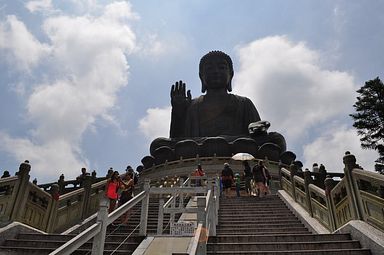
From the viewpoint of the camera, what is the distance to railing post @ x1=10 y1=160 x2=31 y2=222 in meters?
6.71

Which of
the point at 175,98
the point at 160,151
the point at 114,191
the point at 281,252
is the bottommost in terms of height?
the point at 281,252

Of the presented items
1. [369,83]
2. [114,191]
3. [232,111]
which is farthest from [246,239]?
[232,111]

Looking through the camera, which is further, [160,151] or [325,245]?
[160,151]

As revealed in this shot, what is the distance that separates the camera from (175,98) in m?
25.2

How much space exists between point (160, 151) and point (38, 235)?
592 inches

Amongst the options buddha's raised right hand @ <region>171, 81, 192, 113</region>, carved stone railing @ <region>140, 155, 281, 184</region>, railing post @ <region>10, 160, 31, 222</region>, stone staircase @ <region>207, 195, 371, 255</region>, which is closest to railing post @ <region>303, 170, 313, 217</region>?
stone staircase @ <region>207, 195, 371, 255</region>

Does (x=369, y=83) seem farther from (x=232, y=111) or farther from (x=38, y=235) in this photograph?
(x=38, y=235)

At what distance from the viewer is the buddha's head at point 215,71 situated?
87.2 feet

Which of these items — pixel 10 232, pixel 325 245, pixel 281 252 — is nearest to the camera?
pixel 281 252

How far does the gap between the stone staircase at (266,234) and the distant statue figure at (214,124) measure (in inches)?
355

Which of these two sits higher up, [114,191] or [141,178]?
[141,178]

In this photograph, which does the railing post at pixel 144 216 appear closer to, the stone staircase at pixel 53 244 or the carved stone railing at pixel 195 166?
the stone staircase at pixel 53 244

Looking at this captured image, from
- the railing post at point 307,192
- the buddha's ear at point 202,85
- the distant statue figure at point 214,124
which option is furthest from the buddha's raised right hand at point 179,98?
the railing post at point 307,192

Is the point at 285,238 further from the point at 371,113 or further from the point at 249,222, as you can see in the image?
the point at 371,113
